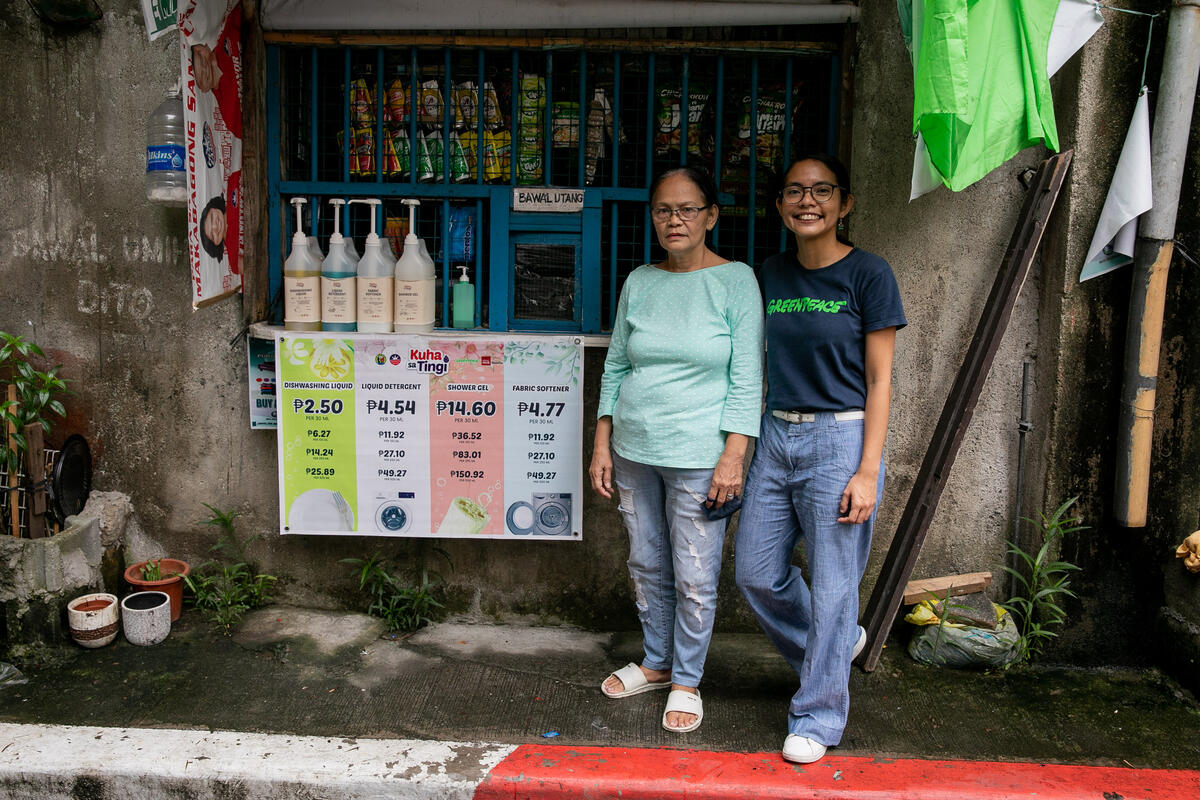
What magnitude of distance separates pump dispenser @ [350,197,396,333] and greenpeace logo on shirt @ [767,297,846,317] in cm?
164

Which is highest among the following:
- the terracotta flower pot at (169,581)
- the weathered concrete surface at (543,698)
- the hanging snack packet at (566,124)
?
the hanging snack packet at (566,124)

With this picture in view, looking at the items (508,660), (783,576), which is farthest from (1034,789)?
(508,660)

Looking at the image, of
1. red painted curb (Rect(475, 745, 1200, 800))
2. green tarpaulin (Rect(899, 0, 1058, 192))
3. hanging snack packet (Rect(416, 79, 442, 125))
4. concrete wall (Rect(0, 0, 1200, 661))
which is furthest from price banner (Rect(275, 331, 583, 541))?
green tarpaulin (Rect(899, 0, 1058, 192))

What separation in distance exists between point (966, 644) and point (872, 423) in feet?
4.18

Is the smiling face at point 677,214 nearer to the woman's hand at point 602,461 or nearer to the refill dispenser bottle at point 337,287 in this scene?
the woman's hand at point 602,461

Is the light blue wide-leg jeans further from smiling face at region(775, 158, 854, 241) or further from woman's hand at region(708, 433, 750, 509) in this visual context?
smiling face at region(775, 158, 854, 241)

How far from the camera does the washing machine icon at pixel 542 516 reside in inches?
160

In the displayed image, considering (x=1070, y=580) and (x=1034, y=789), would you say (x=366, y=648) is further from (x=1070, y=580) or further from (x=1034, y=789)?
(x=1070, y=580)

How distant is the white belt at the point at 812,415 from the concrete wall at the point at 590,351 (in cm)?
97

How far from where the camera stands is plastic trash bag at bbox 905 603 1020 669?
147 inches

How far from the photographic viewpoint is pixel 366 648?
396 centimetres

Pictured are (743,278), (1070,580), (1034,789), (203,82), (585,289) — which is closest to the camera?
(1034,789)

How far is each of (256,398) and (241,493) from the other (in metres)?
0.47

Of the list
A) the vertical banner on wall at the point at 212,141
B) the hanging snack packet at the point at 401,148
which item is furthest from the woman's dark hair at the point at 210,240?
the hanging snack packet at the point at 401,148
